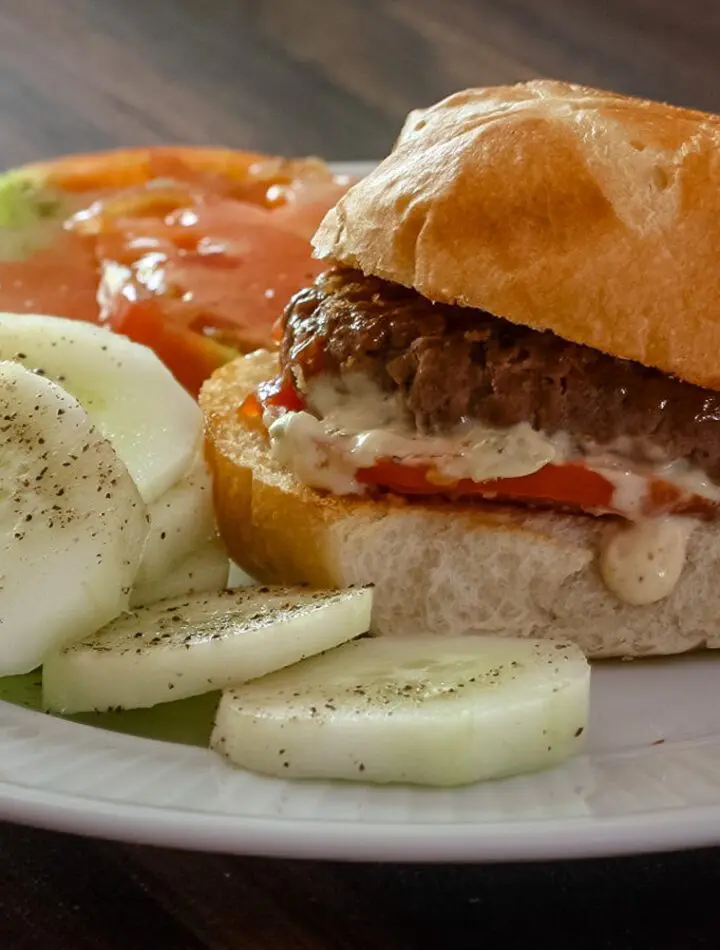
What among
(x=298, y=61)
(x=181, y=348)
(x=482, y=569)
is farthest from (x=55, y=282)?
(x=298, y=61)

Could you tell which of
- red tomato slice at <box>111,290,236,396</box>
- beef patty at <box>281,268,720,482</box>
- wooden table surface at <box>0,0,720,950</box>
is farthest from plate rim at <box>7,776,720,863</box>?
wooden table surface at <box>0,0,720,950</box>

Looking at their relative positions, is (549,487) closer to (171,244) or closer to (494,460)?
(494,460)

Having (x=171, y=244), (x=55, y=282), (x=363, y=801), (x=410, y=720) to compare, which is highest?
(x=171, y=244)

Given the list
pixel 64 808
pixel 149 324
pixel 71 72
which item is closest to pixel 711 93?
pixel 71 72

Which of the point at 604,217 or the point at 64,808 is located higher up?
the point at 604,217

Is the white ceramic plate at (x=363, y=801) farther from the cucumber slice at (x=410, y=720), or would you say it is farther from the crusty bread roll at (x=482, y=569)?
the crusty bread roll at (x=482, y=569)

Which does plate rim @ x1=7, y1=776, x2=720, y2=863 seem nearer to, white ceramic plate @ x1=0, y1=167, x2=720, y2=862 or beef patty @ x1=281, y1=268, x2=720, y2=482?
white ceramic plate @ x1=0, y1=167, x2=720, y2=862

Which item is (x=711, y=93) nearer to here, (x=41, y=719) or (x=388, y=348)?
(x=388, y=348)
